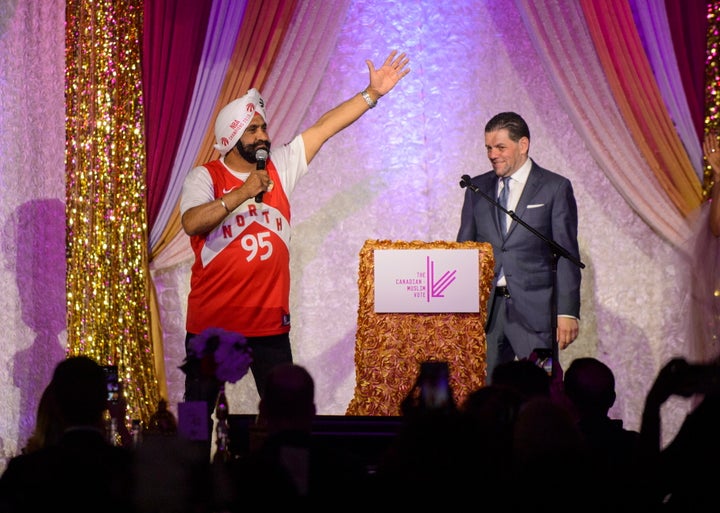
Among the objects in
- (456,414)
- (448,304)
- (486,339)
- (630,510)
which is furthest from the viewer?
(486,339)

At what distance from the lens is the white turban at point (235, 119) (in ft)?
19.9

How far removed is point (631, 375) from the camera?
24.4 ft

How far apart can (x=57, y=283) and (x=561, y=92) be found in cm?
383

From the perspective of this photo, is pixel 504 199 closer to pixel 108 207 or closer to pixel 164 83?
pixel 164 83

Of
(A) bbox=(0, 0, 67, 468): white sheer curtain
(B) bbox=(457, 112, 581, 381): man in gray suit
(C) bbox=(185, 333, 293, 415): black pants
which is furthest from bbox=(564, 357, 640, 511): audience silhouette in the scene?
(A) bbox=(0, 0, 67, 468): white sheer curtain

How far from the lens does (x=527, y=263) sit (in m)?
6.61

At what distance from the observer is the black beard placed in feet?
19.8

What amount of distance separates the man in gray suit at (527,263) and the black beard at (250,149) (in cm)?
138

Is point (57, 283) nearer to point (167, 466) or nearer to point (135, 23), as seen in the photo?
point (135, 23)

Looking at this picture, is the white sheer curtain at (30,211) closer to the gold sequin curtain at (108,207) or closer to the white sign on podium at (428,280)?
the gold sequin curtain at (108,207)

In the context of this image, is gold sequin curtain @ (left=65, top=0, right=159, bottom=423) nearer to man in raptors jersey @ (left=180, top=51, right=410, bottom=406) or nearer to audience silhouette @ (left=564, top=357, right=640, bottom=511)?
man in raptors jersey @ (left=180, top=51, right=410, bottom=406)

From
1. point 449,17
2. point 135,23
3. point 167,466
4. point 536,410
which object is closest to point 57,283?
point 135,23

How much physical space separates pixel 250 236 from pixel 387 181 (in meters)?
1.90

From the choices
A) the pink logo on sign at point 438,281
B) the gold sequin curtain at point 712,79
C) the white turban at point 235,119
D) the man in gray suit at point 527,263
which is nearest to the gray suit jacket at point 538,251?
the man in gray suit at point 527,263
